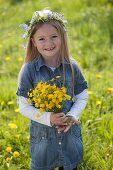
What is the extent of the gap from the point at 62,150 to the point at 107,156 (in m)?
0.53

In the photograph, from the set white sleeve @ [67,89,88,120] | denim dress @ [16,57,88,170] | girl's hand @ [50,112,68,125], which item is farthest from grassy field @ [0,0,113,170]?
girl's hand @ [50,112,68,125]

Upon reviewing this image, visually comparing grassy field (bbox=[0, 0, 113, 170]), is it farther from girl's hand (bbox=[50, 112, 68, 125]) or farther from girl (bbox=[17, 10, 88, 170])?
girl's hand (bbox=[50, 112, 68, 125])

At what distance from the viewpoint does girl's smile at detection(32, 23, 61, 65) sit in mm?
2355

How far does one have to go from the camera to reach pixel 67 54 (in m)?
2.48

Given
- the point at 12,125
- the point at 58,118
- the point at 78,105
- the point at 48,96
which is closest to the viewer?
the point at 48,96

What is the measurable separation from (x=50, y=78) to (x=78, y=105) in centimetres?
24

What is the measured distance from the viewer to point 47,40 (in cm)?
236

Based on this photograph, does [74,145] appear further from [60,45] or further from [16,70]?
[16,70]

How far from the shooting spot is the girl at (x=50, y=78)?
7.75 ft

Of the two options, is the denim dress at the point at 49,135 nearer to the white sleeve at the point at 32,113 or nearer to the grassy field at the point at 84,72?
the white sleeve at the point at 32,113

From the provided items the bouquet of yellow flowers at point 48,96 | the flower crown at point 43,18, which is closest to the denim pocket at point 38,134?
the bouquet of yellow flowers at point 48,96

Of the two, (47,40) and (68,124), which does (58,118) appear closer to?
(68,124)

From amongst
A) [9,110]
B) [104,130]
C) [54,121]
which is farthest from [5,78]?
[54,121]

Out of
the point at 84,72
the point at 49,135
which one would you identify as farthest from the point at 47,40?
the point at 84,72
